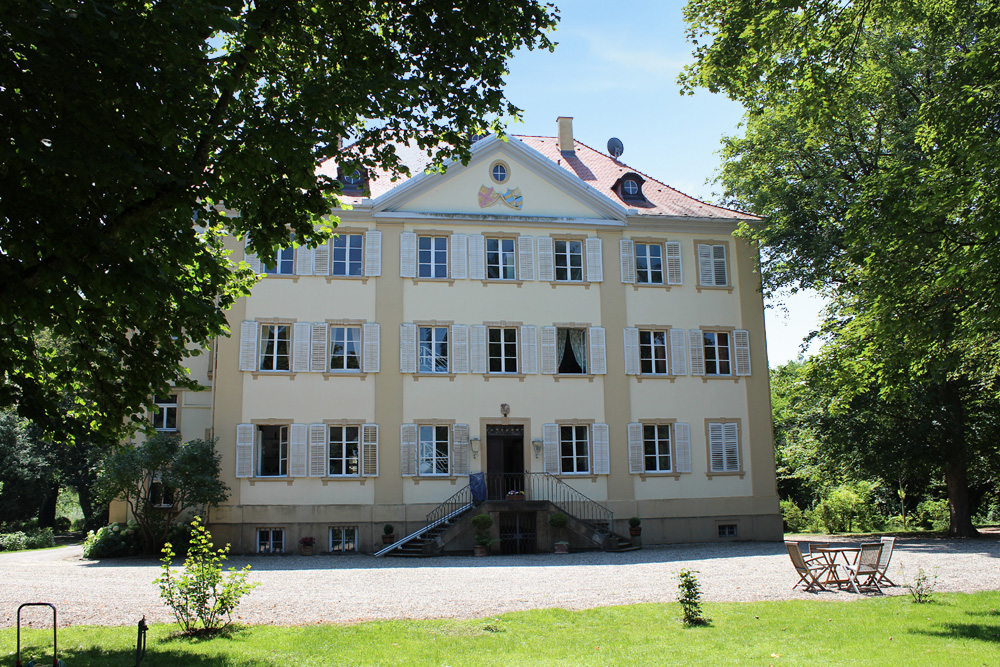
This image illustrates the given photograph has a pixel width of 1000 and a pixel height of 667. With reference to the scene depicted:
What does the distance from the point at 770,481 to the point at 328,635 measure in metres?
19.4

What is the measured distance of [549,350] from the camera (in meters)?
25.4

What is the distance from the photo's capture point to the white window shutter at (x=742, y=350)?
86.9 feet

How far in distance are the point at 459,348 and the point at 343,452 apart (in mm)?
4421

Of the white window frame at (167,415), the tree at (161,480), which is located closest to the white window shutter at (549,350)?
the tree at (161,480)

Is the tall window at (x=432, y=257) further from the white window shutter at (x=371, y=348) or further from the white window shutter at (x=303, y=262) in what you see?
→ the white window shutter at (x=303, y=262)

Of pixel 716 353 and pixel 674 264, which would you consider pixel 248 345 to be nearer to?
pixel 674 264

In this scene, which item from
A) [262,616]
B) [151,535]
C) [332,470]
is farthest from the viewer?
[332,470]

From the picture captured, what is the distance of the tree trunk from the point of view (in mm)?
25266

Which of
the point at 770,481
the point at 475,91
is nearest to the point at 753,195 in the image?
the point at 770,481

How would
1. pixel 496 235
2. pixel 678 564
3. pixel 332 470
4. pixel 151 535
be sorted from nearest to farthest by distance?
pixel 678 564 → pixel 151 535 → pixel 332 470 → pixel 496 235

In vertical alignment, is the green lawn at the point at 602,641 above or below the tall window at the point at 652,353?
below

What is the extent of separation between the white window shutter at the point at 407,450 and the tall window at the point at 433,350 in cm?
178

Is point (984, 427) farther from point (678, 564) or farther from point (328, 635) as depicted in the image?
point (328, 635)

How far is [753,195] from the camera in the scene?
87.8 ft
